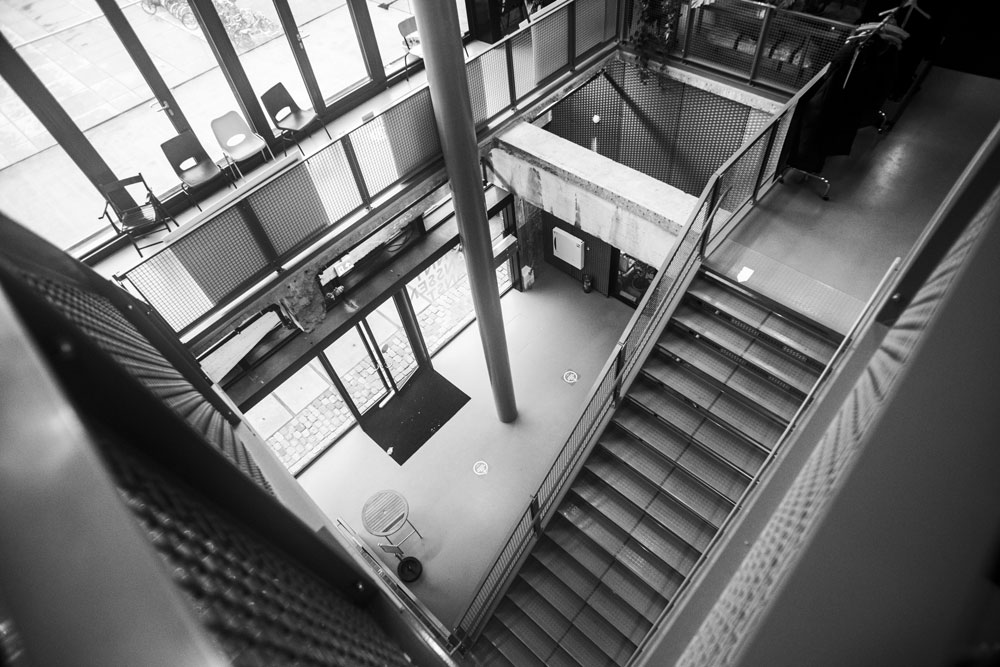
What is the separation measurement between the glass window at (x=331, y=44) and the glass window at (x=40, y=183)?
9.74 ft

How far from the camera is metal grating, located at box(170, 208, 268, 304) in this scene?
534cm

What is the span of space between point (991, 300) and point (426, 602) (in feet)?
27.1

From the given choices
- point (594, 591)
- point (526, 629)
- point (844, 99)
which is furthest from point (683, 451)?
point (844, 99)

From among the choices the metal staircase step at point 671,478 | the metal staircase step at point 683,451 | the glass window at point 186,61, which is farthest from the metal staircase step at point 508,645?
the glass window at point 186,61

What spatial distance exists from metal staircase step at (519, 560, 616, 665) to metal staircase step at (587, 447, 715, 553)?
1467 mm

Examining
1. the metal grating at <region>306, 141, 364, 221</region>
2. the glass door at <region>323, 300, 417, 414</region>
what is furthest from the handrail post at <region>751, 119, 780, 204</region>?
the glass door at <region>323, 300, 417, 414</region>

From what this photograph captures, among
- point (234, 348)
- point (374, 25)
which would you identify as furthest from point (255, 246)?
point (374, 25)

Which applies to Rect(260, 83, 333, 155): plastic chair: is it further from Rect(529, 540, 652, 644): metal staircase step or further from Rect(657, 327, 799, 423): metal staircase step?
Rect(529, 540, 652, 644): metal staircase step

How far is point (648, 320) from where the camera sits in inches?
240

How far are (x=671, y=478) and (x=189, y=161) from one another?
21.3 feet

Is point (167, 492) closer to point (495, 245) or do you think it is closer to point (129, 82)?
point (129, 82)

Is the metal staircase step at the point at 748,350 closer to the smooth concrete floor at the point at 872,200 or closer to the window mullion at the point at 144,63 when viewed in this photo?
the smooth concrete floor at the point at 872,200

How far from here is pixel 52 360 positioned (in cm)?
99

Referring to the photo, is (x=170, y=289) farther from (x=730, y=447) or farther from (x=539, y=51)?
(x=730, y=447)
